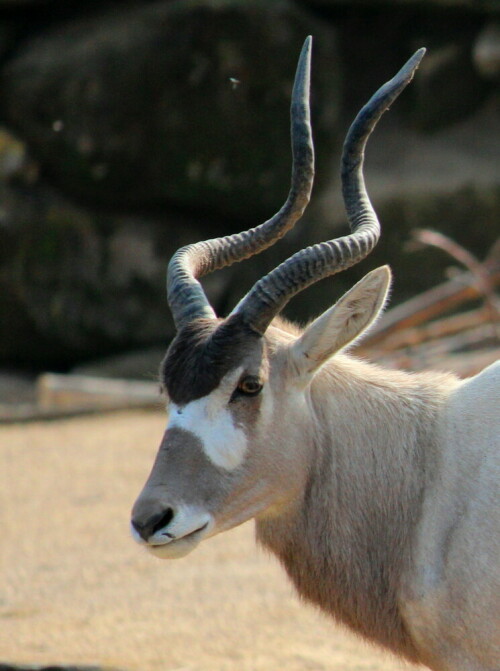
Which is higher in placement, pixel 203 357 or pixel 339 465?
pixel 203 357

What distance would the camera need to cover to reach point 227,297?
40.4ft

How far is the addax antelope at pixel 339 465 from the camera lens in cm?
322

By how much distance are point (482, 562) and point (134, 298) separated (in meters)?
9.19

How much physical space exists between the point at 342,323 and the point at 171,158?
342 inches

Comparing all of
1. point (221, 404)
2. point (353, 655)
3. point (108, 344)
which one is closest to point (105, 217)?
point (108, 344)

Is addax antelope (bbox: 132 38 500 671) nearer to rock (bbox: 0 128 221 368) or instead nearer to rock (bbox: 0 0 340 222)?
rock (bbox: 0 0 340 222)

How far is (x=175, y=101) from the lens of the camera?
38.0 ft

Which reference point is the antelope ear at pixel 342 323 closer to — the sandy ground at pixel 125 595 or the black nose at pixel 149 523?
the black nose at pixel 149 523

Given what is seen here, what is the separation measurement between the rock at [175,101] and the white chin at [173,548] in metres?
8.67

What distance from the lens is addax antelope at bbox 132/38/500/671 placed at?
10.6 feet

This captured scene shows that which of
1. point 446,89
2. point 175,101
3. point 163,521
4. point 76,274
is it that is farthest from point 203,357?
point 446,89

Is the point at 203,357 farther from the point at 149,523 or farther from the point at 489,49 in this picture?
the point at 489,49

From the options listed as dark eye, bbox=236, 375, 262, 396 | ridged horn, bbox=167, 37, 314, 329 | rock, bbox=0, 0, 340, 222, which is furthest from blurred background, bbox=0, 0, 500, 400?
dark eye, bbox=236, 375, 262, 396

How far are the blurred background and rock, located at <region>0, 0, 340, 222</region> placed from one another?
0.02 m
